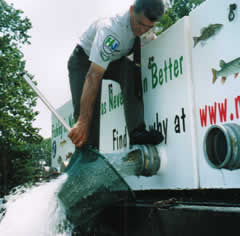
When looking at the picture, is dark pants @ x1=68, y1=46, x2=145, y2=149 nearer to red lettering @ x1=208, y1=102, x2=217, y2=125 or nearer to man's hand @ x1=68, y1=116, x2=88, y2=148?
man's hand @ x1=68, y1=116, x2=88, y2=148

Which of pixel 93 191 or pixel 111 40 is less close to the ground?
pixel 111 40

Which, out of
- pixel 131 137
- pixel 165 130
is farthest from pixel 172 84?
pixel 131 137

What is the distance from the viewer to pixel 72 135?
2.65m

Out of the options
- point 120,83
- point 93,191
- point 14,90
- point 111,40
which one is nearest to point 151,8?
point 111,40

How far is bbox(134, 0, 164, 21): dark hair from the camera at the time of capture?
97.1 inches

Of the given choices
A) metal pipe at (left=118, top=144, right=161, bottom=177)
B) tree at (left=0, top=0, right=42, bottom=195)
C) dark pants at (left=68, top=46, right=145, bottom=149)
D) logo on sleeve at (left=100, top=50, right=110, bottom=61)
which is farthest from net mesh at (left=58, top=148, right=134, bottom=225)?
tree at (left=0, top=0, right=42, bottom=195)

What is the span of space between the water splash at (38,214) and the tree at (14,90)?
12501mm

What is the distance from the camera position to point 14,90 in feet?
49.4

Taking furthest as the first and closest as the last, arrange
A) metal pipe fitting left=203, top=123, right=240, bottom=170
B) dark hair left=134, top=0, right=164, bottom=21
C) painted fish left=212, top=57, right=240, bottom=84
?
dark hair left=134, top=0, right=164, bottom=21, painted fish left=212, top=57, right=240, bottom=84, metal pipe fitting left=203, top=123, right=240, bottom=170

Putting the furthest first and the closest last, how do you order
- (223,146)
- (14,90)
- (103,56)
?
1. (14,90)
2. (103,56)
3. (223,146)

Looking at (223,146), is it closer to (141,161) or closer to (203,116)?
(203,116)

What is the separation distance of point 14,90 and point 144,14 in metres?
13.3

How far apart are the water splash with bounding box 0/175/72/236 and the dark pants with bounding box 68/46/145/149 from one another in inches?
24.3

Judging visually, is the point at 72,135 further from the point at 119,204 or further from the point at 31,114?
the point at 31,114
